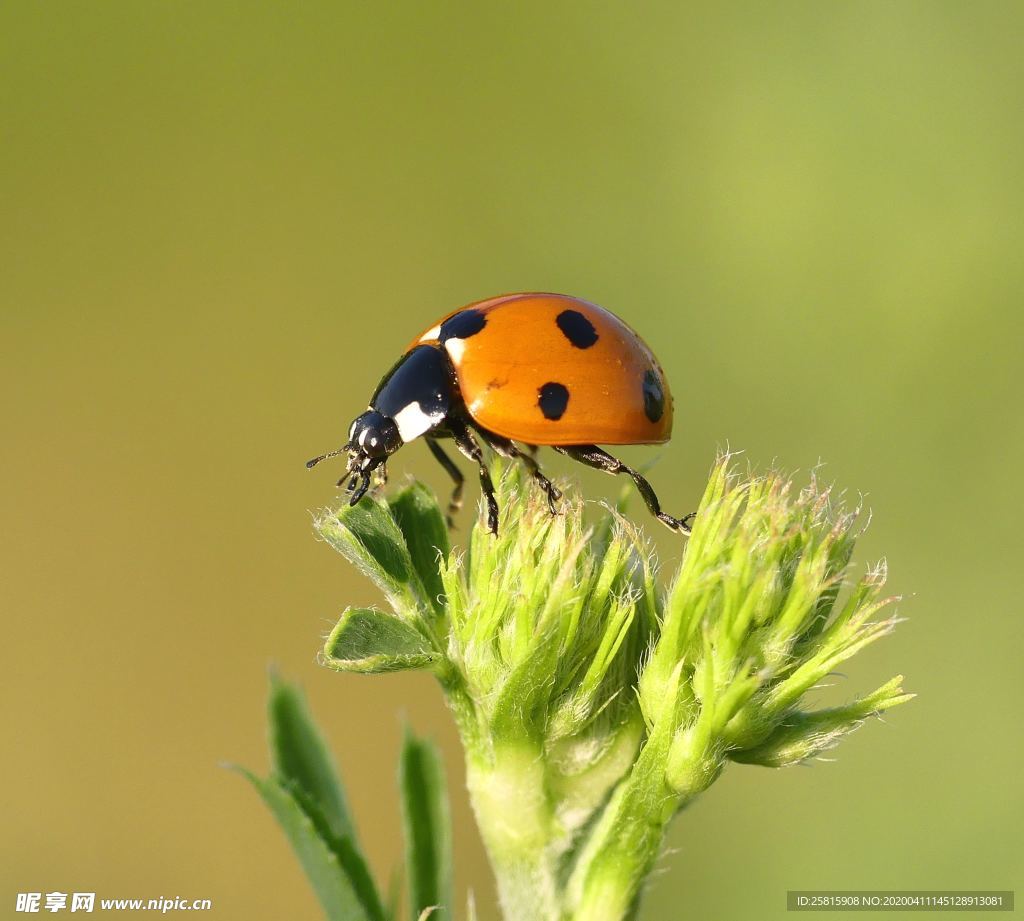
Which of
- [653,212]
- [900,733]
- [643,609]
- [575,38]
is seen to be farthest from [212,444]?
[643,609]

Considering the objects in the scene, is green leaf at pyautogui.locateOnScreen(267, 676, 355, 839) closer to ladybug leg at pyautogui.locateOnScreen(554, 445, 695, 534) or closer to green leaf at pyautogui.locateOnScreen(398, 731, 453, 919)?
green leaf at pyautogui.locateOnScreen(398, 731, 453, 919)

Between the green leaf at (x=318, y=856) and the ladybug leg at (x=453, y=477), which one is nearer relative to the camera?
the green leaf at (x=318, y=856)

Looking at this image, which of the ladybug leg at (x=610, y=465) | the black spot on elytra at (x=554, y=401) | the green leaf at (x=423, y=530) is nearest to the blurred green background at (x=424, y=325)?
the ladybug leg at (x=610, y=465)

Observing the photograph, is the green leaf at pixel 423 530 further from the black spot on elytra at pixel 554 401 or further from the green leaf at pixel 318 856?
the black spot on elytra at pixel 554 401

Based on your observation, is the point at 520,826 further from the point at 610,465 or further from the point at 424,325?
the point at 424,325

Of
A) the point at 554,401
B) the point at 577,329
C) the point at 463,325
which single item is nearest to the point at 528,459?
the point at 554,401

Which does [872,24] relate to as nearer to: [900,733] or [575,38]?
[575,38]
